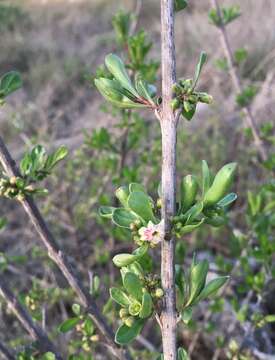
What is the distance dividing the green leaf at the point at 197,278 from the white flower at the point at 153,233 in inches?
5.0

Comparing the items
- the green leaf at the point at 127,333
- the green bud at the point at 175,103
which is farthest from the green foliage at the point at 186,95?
the green leaf at the point at 127,333

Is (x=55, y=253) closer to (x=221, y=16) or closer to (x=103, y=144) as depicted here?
(x=103, y=144)

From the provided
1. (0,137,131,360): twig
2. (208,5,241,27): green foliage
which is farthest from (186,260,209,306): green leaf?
(208,5,241,27): green foliage

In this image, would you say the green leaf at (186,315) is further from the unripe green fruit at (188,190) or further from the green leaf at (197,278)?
the unripe green fruit at (188,190)

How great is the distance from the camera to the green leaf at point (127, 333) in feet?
2.91

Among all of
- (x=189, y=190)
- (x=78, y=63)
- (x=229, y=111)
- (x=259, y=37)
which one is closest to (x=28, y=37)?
(x=78, y=63)

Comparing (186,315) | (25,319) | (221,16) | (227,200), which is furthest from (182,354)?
(221,16)

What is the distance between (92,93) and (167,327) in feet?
19.8

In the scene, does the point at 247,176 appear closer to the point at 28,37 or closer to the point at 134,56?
the point at 134,56

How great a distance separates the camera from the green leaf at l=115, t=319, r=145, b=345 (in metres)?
0.89

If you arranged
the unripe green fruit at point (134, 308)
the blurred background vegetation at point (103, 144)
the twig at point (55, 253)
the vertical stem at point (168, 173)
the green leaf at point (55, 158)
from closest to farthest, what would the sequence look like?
the vertical stem at point (168, 173)
the unripe green fruit at point (134, 308)
the twig at point (55, 253)
the green leaf at point (55, 158)
the blurred background vegetation at point (103, 144)

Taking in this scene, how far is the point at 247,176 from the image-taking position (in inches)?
156

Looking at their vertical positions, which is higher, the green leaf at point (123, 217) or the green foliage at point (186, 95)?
the green foliage at point (186, 95)

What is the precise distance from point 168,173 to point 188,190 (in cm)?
9
